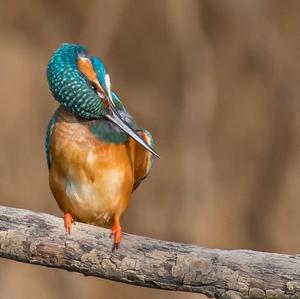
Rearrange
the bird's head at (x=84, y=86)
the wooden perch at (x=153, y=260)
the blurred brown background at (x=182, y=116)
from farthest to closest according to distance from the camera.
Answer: the blurred brown background at (x=182, y=116)
the bird's head at (x=84, y=86)
the wooden perch at (x=153, y=260)

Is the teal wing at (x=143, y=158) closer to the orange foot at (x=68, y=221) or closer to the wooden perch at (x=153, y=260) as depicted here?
the orange foot at (x=68, y=221)

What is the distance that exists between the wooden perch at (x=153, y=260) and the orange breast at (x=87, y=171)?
0.86ft

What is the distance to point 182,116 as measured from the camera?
14.3 ft

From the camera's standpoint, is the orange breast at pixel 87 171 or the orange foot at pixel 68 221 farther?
Result: the orange breast at pixel 87 171

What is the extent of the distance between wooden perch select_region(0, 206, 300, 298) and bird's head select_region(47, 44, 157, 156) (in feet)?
0.93

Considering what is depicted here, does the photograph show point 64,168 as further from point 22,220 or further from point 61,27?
point 61,27

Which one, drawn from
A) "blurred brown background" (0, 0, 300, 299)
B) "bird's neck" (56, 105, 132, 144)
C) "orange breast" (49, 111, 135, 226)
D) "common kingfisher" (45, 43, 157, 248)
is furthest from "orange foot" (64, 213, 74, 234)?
"blurred brown background" (0, 0, 300, 299)

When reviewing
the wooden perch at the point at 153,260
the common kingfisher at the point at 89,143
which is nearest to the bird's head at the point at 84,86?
the common kingfisher at the point at 89,143

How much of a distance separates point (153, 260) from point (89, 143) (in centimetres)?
41

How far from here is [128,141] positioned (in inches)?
107

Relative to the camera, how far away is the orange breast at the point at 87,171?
2.66 meters

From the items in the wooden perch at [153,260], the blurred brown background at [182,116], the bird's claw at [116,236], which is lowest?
the wooden perch at [153,260]

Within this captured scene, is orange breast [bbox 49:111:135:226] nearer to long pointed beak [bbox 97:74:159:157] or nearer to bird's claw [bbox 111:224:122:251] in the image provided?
long pointed beak [bbox 97:74:159:157]

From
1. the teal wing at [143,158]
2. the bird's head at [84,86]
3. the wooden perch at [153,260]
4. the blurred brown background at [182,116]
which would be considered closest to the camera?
the wooden perch at [153,260]
